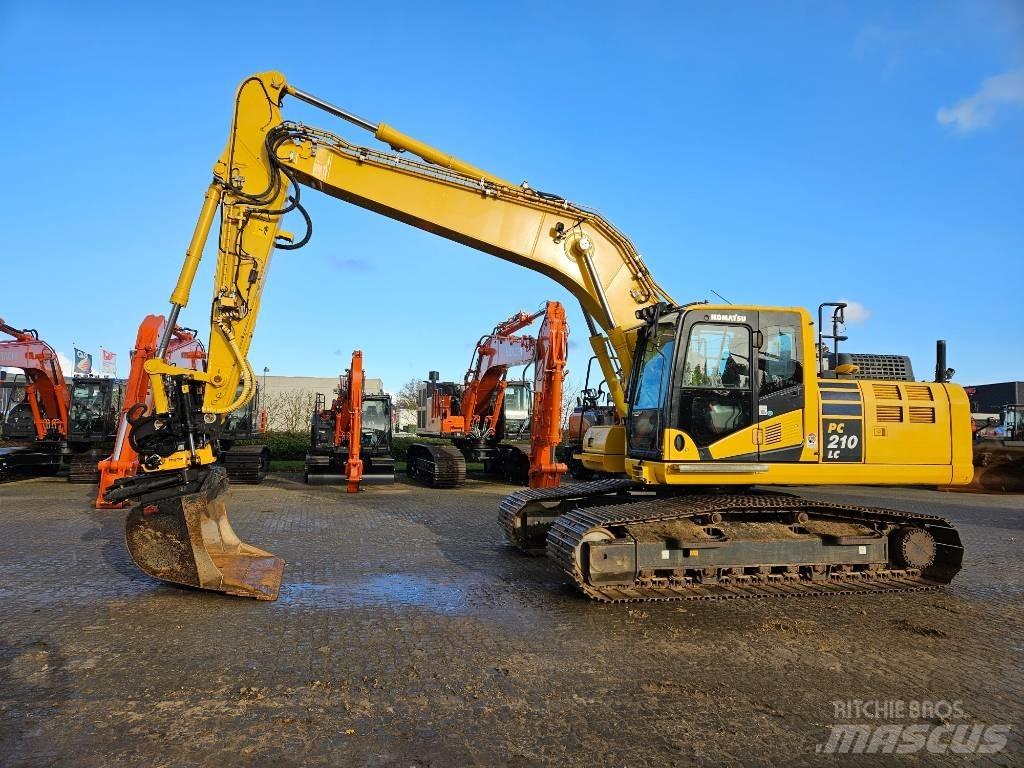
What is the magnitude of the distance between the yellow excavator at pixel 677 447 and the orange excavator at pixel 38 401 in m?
13.6

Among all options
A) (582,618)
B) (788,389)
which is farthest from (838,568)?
(582,618)

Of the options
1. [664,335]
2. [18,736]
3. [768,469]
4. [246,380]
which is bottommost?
[18,736]

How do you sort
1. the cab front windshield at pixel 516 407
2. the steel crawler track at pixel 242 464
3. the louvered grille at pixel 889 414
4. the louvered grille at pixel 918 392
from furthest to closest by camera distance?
the cab front windshield at pixel 516 407, the steel crawler track at pixel 242 464, the louvered grille at pixel 918 392, the louvered grille at pixel 889 414

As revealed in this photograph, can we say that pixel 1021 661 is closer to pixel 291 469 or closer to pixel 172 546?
pixel 172 546

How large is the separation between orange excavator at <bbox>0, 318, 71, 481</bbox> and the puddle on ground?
1492cm

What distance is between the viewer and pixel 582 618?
5.75 metres

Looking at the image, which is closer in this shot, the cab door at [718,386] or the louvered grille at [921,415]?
the cab door at [718,386]

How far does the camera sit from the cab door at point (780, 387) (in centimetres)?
645

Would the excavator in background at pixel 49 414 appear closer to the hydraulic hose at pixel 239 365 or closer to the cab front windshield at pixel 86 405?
the cab front windshield at pixel 86 405

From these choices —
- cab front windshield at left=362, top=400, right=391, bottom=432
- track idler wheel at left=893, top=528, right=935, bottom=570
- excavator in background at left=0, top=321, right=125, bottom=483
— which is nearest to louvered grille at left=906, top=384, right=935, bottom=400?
track idler wheel at left=893, top=528, right=935, bottom=570

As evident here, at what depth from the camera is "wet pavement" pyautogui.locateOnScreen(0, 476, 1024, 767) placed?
3.49m

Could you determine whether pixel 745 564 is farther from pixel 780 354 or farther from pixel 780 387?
pixel 780 354

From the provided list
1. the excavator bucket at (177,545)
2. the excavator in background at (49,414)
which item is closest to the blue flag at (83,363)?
the excavator in background at (49,414)

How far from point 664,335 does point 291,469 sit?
19.3 metres
